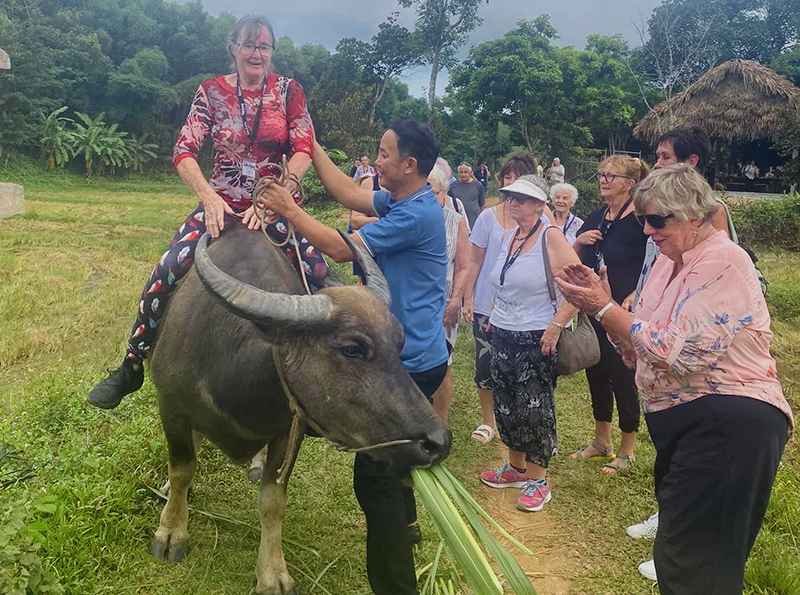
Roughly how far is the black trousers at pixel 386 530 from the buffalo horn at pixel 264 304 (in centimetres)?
72

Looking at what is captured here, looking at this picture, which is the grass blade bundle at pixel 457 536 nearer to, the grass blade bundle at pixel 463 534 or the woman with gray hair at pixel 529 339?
the grass blade bundle at pixel 463 534

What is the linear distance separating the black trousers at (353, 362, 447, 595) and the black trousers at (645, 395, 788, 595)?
1039 mm

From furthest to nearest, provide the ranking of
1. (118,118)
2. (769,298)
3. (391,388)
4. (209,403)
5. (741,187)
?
(118,118), (741,187), (769,298), (209,403), (391,388)

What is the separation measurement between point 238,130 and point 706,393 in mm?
2652

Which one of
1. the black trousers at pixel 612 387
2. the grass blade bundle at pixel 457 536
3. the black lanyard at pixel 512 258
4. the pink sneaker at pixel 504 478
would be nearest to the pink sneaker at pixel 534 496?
the pink sneaker at pixel 504 478

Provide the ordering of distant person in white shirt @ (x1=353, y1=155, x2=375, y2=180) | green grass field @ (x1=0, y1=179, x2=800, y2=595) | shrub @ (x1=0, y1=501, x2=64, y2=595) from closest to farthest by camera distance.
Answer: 1. shrub @ (x1=0, y1=501, x2=64, y2=595)
2. green grass field @ (x1=0, y1=179, x2=800, y2=595)
3. distant person in white shirt @ (x1=353, y1=155, x2=375, y2=180)

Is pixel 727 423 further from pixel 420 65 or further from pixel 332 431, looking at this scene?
pixel 420 65

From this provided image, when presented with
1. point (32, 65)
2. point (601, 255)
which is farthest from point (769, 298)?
point (32, 65)

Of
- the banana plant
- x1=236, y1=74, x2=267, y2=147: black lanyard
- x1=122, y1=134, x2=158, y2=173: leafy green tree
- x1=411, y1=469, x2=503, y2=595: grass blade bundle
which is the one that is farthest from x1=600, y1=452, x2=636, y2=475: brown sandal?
x1=122, y1=134, x2=158, y2=173: leafy green tree

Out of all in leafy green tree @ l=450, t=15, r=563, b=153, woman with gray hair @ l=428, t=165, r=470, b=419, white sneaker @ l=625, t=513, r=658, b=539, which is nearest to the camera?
white sneaker @ l=625, t=513, r=658, b=539

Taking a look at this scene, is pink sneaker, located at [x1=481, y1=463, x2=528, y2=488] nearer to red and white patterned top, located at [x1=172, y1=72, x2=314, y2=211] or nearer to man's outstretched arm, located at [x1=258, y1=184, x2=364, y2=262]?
man's outstretched arm, located at [x1=258, y1=184, x2=364, y2=262]

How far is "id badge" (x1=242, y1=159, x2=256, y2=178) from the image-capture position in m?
3.33

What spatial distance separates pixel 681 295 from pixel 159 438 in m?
3.40

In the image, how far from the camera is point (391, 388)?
7.13 ft
